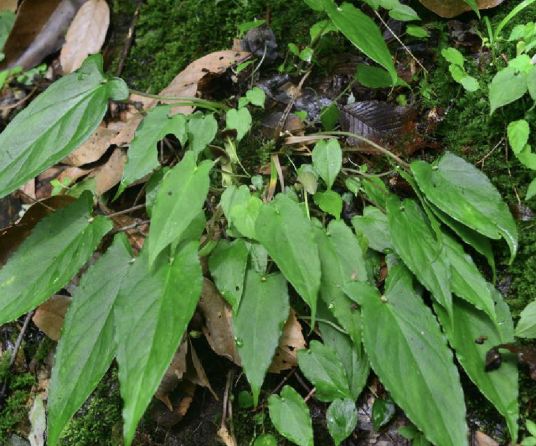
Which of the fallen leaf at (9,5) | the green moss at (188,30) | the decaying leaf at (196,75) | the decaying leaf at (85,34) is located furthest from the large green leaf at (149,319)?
the fallen leaf at (9,5)

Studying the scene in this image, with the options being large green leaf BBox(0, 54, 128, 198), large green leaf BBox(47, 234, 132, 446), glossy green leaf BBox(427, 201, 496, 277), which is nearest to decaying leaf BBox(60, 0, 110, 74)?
large green leaf BBox(0, 54, 128, 198)

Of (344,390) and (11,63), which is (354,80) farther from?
(11,63)

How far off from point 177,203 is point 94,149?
1068 mm

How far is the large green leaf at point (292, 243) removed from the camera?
4.49 feet

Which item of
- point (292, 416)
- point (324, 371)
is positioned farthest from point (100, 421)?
point (324, 371)

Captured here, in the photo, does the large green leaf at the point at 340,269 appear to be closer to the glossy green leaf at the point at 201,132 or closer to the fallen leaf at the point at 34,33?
the glossy green leaf at the point at 201,132

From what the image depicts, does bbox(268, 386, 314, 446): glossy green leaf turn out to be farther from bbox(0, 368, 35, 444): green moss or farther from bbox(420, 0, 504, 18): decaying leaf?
bbox(420, 0, 504, 18): decaying leaf

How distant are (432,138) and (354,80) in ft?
1.29

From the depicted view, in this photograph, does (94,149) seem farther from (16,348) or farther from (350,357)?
(350,357)

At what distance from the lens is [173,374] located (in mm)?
1652

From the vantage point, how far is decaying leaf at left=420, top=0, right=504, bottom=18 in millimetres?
1929

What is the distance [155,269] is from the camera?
4.77 ft

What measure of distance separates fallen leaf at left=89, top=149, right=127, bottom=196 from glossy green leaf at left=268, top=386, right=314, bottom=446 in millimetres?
1131

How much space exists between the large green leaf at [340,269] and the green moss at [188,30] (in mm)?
1039
